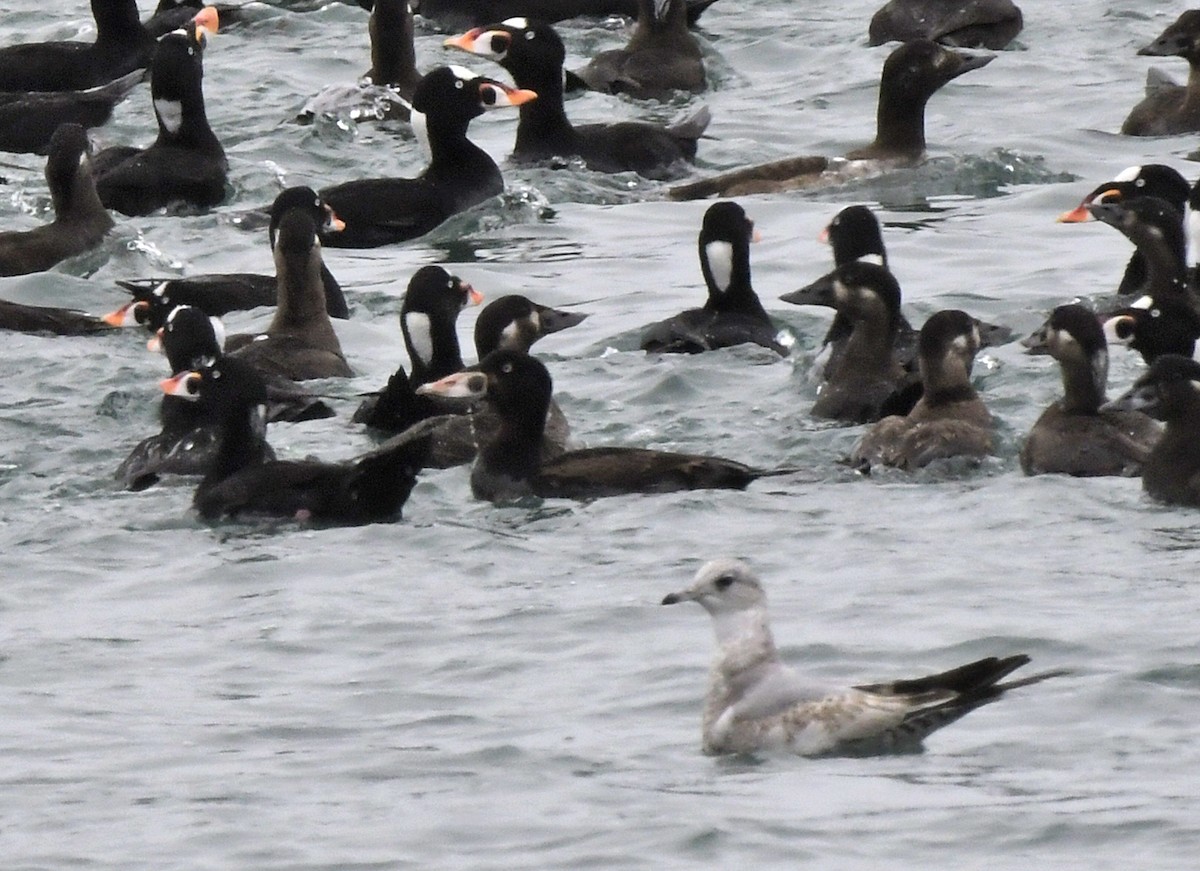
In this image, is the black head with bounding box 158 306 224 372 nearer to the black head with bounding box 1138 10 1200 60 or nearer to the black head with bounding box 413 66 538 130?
the black head with bounding box 413 66 538 130

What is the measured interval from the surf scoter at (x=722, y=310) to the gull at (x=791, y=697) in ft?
19.5

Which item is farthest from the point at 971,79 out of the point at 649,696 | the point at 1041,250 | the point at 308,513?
the point at 649,696

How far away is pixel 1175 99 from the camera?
20297 mm

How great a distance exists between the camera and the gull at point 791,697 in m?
8.95

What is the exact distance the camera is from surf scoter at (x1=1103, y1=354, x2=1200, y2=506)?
12148 mm

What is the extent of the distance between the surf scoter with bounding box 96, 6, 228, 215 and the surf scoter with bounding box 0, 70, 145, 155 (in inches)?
46.6

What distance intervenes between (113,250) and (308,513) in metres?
6.12

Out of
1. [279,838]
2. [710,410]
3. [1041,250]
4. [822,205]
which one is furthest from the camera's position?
[822,205]

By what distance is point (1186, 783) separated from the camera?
29.4 feet

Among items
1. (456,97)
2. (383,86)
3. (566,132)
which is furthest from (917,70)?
(383,86)

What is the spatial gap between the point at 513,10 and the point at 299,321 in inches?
347

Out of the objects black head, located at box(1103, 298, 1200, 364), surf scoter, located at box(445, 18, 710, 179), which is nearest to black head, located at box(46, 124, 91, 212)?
surf scoter, located at box(445, 18, 710, 179)

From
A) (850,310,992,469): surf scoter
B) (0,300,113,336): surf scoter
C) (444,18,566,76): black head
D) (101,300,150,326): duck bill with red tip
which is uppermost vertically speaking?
(444,18,566,76): black head

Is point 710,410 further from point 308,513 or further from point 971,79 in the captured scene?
point 971,79
